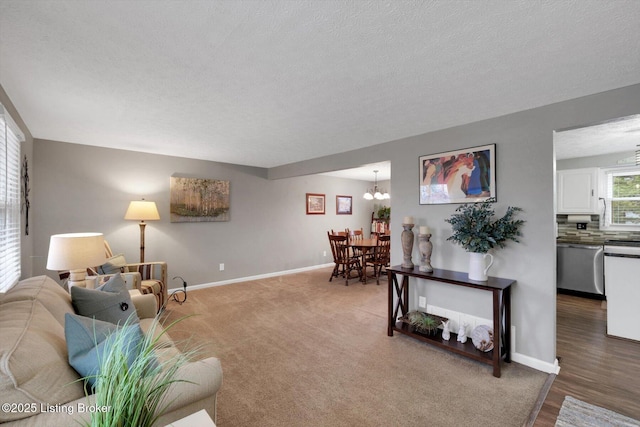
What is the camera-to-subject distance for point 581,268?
4.18 metres

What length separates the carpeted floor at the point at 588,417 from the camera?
173cm

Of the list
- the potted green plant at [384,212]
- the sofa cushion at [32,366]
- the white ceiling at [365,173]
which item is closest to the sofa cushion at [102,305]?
the sofa cushion at [32,366]

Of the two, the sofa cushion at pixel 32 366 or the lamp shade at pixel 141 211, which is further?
the lamp shade at pixel 141 211

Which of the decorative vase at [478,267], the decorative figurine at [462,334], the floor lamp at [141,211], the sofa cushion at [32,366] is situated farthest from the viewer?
the floor lamp at [141,211]

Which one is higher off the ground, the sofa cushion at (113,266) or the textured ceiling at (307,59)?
the textured ceiling at (307,59)

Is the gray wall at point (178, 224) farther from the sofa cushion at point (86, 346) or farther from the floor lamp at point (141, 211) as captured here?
the sofa cushion at point (86, 346)

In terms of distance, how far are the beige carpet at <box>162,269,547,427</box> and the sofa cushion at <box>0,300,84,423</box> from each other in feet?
3.42

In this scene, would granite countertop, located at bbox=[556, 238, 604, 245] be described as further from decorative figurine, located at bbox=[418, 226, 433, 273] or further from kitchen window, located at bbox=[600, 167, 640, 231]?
decorative figurine, located at bbox=[418, 226, 433, 273]

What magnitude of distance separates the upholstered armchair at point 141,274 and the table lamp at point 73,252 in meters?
0.92

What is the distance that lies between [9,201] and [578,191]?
7168mm

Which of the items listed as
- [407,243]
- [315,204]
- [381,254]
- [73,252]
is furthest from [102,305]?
[315,204]

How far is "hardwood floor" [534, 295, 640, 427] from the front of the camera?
192 cm

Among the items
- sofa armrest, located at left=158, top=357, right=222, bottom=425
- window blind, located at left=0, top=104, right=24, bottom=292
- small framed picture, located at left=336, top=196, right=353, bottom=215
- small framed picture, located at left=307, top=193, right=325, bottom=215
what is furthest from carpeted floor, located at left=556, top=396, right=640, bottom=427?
small framed picture, located at left=336, top=196, right=353, bottom=215

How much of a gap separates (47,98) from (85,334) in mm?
2242
